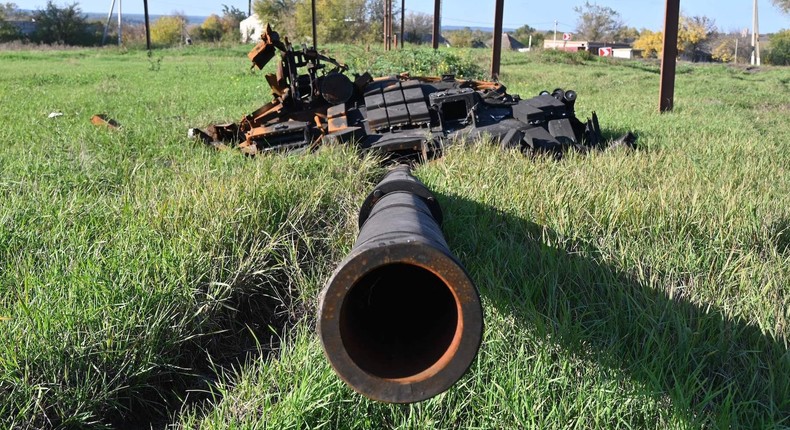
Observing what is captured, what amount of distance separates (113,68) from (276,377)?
2138 centimetres

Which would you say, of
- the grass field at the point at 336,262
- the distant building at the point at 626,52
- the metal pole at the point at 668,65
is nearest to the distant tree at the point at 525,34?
the distant building at the point at 626,52

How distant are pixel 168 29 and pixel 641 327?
6560 centimetres

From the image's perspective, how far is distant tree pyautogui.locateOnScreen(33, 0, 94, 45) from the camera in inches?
1793

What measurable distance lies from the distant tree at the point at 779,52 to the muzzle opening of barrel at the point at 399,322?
49180 millimetres

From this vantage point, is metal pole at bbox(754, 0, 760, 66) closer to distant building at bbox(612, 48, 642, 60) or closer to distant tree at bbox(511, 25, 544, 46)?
distant building at bbox(612, 48, 642, 60)

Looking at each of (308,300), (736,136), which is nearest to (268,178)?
(308,300)

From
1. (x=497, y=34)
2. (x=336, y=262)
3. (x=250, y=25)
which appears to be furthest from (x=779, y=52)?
(x=336, y=262)

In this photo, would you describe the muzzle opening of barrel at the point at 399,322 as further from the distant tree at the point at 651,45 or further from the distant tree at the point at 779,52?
the distant tree at the point at 651,45

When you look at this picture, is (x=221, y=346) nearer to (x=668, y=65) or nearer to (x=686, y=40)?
(x=668, y=65)

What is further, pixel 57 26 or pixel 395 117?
pixel 57 26

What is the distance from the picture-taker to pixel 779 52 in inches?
1825

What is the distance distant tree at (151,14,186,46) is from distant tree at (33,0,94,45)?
13.2 m

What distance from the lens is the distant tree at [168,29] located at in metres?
60.7

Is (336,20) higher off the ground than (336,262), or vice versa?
(336,20)
